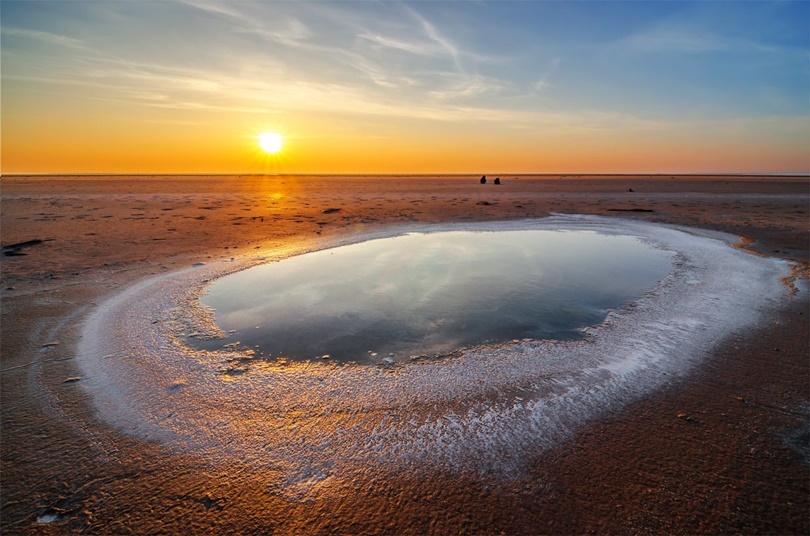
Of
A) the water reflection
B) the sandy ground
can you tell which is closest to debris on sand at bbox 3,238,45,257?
the water reflection

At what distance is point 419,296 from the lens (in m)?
6.88

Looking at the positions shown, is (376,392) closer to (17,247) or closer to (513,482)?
(513,482)

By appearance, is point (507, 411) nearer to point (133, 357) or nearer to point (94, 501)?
point (94, 501)

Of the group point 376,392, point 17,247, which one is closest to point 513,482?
point 376,392

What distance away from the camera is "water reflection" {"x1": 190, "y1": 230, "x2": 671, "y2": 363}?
205 inches

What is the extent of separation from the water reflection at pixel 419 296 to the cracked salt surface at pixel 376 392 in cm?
43

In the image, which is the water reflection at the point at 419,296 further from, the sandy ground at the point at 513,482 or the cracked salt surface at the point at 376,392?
the sandy ground at the point at 513,482

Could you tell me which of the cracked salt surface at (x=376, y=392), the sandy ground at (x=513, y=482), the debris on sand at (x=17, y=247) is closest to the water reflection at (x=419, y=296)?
the cracked salt surface at (x=376, y=392)

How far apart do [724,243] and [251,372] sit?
46.8 feet

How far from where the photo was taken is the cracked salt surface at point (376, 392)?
3.09 meters

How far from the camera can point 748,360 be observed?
449 centimetres

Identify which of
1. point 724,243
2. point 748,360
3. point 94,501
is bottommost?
point 94,501

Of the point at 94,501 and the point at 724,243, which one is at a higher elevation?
the point at 724,243

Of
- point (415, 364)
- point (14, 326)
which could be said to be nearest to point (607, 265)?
point (415, 364)
